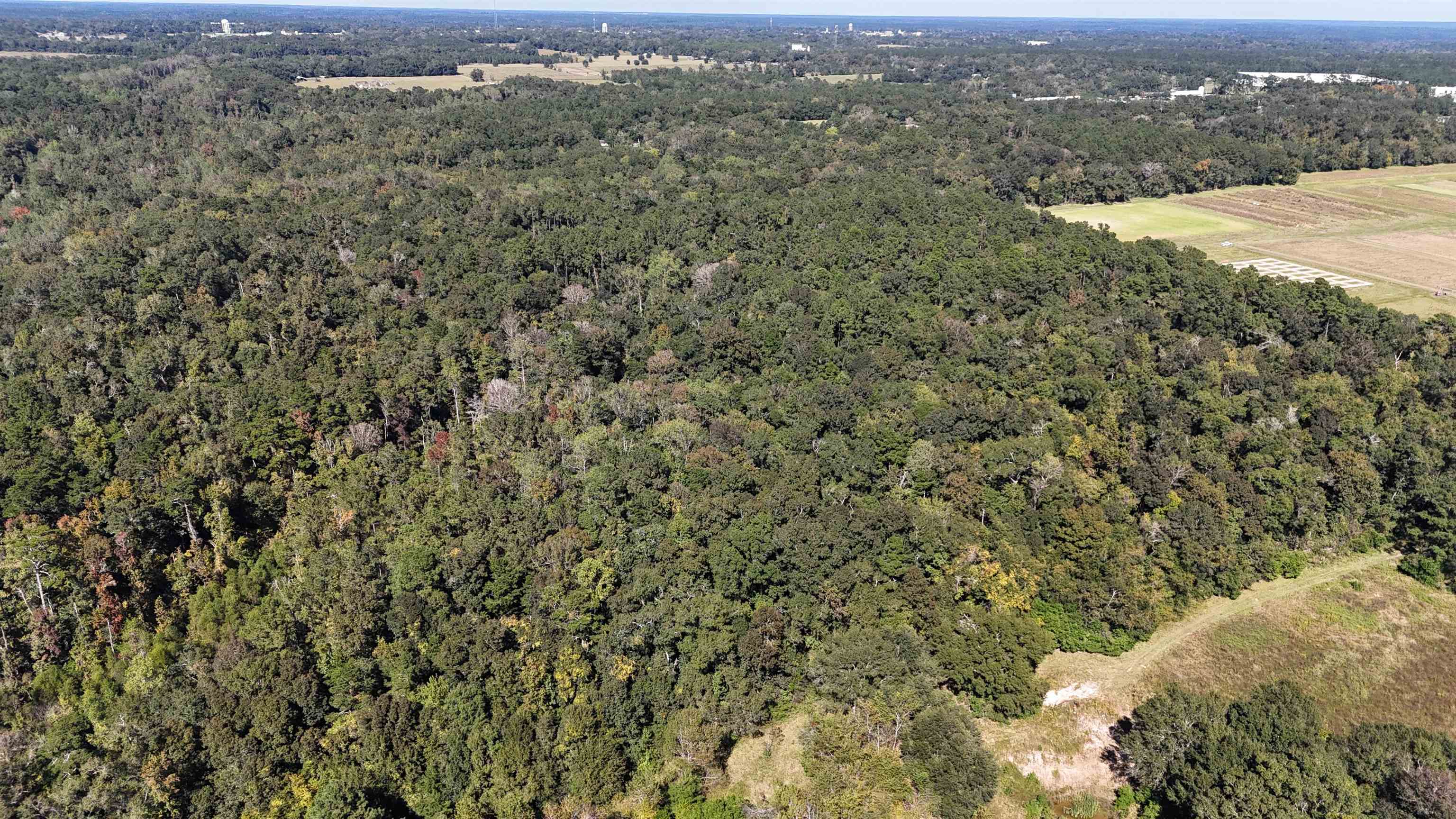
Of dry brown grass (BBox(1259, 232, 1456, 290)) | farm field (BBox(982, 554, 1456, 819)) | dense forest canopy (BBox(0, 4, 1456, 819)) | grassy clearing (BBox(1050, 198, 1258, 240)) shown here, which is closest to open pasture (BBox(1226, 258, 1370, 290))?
dry brown grass (BBox(1259, 232, 1456, 290))

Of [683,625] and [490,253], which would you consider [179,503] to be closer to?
[683,625]

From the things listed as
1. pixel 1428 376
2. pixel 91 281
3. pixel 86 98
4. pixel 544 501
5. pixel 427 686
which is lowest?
pixel 427 686

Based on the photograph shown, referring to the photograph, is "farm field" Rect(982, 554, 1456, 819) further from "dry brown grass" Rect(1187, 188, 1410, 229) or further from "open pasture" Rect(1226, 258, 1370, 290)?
"dry brown grass" Rect(1187, 188, 1410, 229)

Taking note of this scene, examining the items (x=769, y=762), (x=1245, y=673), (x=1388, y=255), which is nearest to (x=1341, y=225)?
(x=1388, y=255)

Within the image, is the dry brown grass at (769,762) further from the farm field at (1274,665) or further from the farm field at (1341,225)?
the farm field at (1341,225)

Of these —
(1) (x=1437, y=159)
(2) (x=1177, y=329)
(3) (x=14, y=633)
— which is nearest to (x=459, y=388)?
(3) (x=14, y=633)
